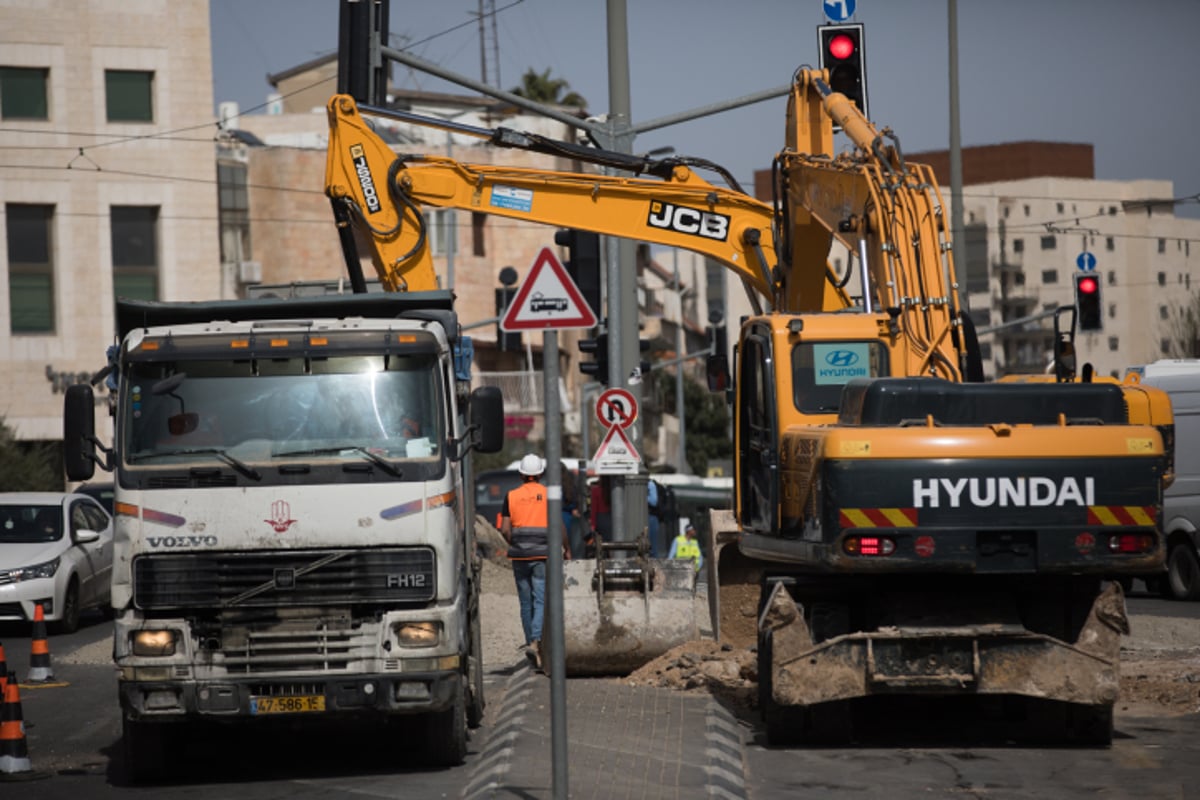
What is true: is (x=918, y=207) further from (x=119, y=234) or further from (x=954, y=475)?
(x=119, y=234)

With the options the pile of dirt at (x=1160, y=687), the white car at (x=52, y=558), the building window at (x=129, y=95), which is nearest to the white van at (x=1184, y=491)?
the pile of dirt at (x=1160, y=687)

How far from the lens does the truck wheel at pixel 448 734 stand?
11.1 meters

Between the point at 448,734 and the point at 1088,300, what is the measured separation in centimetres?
1904

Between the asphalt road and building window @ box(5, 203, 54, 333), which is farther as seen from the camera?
building window @ box(5, 203, 54, 333)

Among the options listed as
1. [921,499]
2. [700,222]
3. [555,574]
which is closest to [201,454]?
[555,574]

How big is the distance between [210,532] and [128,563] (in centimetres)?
55

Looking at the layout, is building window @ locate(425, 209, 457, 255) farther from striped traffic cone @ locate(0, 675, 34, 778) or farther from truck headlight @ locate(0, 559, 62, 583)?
striped traffic cone @ locate(0, 675, 34, 778)

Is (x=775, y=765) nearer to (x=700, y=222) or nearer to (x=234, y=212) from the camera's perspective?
(x=700, y=222)

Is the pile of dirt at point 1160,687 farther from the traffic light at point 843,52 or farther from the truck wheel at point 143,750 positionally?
the truck wheel at point 143,750

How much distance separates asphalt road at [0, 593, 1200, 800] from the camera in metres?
10.4

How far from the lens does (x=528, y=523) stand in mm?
15977

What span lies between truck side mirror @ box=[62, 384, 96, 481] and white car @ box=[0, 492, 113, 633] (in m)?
10.2

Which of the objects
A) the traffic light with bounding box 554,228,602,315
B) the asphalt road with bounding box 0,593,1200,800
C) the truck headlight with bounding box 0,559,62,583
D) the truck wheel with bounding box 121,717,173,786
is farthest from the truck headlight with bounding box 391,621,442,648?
the truck headlight with bounding box 0,559,62,583

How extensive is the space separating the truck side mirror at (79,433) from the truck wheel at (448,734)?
269cm
